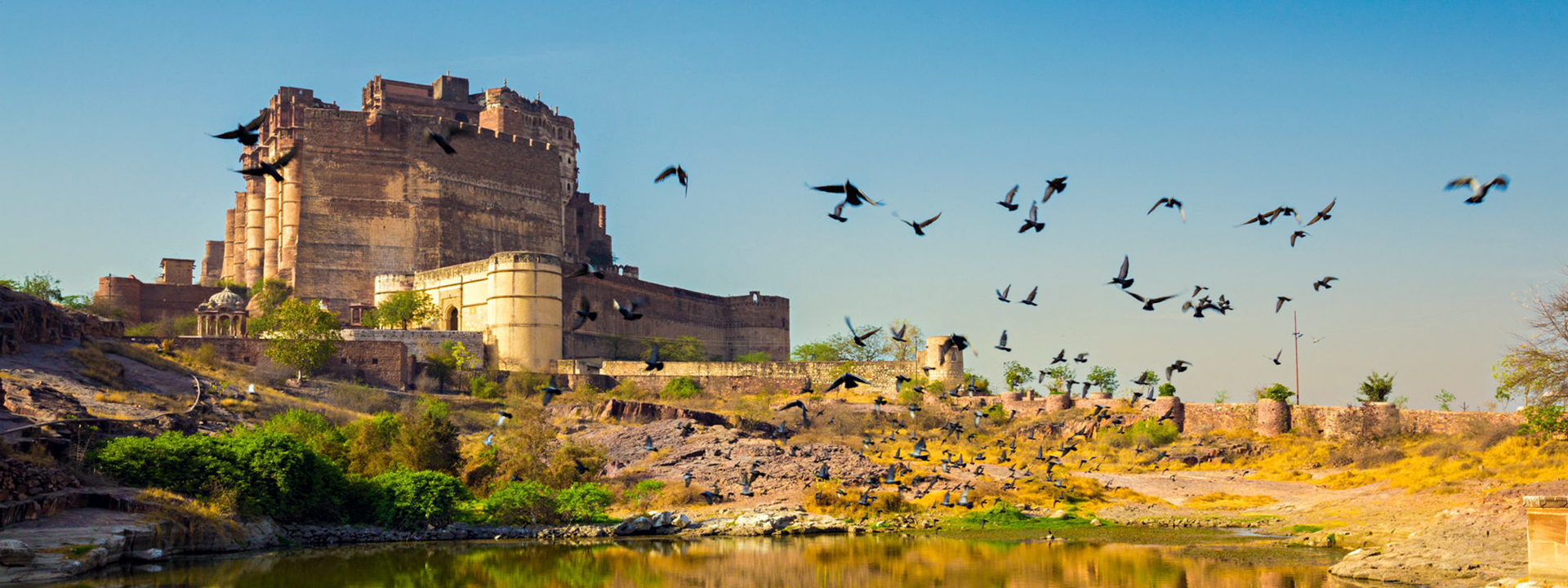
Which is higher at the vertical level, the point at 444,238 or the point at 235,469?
the point at 444,238

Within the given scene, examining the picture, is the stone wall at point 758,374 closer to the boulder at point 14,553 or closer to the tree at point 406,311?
the tree at point 406,311

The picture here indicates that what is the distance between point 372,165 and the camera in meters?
62.5

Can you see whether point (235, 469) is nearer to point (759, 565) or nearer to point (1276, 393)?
point (759, 565)

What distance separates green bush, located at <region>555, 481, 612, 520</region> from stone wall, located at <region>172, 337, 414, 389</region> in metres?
15.4

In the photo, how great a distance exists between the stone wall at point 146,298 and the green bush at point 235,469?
31.0 metres

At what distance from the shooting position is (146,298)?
185ft

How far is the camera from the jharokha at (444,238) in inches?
2100

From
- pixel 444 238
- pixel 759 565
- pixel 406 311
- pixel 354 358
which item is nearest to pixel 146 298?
pixel 406 311

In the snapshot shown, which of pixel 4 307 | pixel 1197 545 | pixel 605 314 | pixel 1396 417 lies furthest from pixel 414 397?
pixel 1396 417

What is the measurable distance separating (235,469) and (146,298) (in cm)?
3392

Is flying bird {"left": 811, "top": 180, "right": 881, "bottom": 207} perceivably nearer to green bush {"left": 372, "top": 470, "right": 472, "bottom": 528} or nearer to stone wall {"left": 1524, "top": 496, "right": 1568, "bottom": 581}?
stone wall {"left": 1524, "top": 496, "right": 1568, "bottom": 581}

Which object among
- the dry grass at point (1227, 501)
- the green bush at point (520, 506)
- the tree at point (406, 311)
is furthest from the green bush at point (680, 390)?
the dry grass at point (1227, 501)

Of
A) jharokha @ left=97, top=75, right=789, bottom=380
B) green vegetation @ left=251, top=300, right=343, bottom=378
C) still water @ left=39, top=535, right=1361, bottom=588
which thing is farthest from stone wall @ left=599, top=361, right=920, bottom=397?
still water @ left=39, top=535, right=1361, bottom=588

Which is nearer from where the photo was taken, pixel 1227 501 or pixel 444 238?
pixel 1227 501
